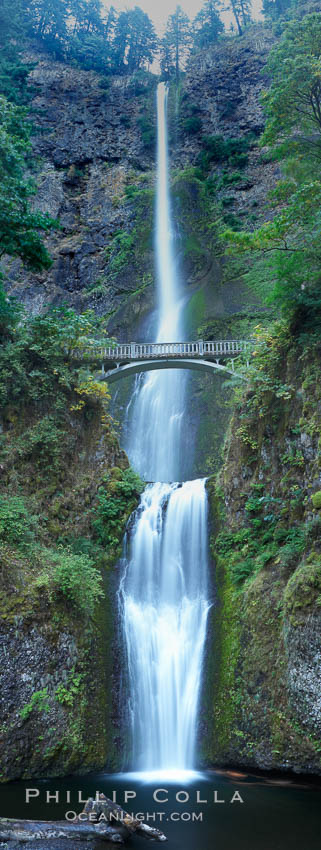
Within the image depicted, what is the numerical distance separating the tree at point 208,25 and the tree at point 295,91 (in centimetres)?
3698

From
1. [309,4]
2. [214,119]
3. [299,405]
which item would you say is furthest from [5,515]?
[309,4]

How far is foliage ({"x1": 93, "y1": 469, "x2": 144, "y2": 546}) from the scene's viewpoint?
42.6 feet

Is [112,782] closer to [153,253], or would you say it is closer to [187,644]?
[187,644]

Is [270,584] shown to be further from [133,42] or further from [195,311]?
[133,42]

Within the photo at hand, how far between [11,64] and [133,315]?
70.0 feet

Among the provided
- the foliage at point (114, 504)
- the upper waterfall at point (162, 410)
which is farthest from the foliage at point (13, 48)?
the foliage at point (114, 504)

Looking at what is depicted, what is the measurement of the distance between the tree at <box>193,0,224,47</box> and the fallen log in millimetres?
50168

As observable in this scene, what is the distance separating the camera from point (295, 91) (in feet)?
37.8

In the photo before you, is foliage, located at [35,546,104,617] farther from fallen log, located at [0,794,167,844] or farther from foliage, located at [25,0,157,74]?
foliage, located at [25,0,157,74]

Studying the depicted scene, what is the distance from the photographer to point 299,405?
36.3ft

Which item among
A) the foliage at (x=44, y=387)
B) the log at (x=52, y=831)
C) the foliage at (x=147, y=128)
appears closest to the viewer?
the log at (x=52, y=831)

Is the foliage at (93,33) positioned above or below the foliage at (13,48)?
above

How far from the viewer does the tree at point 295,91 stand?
1140 cm

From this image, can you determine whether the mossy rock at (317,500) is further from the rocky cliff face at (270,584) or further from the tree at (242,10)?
the tree at (242,10)
